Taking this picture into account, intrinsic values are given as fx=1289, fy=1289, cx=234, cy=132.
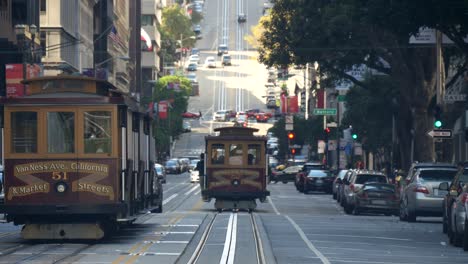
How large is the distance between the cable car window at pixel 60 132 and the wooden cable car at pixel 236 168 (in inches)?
735

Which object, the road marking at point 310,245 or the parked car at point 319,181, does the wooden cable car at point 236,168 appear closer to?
the road marking at point 310,245

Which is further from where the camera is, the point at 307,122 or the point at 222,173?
the point at 307,122

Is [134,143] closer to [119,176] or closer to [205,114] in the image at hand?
[119,176]

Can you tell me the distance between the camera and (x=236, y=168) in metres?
44.0

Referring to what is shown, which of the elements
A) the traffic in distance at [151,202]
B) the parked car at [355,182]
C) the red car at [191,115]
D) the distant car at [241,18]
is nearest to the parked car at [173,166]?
the red car at [191,115]

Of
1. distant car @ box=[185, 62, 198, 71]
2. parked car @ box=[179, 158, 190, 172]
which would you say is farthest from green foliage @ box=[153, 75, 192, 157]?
distant car @ box=[185, 62, 198, 71]

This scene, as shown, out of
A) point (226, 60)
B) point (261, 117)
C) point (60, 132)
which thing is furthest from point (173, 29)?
point (60, 132)

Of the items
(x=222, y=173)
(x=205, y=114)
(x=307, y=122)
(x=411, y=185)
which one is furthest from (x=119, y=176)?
(x=205, y=114)

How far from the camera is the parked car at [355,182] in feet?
151

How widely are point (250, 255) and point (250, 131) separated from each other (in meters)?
21.4

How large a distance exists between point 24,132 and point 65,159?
1.02m

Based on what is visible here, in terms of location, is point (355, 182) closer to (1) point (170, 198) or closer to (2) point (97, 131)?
(1) point (170, 198)

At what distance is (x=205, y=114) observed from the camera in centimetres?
15738

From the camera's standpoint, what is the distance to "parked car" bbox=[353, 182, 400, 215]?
44.3 metres
